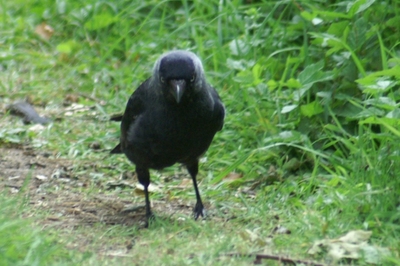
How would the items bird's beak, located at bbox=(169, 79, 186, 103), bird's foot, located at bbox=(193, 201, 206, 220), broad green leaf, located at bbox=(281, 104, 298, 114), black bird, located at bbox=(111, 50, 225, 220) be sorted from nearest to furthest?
bird's beak, located at bbox=(169, 79, 186, 103) < black bird, located at bbox=(111, 50, 225, 220) < bird's foot, located at bbox=(193, 201, 206, 220) < broad green leaf, located at bbox=(281, 104, 298, 114)

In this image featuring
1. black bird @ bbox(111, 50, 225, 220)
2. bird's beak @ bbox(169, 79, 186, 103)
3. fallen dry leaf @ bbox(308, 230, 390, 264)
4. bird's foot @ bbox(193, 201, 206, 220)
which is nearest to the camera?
fallen dry leaf @ bbox(308, 230, 390, 264)

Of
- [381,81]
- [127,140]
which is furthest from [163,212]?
[381,81]

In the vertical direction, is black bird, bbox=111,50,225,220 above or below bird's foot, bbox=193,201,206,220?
above

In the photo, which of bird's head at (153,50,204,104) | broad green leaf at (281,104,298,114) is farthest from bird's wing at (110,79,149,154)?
broad green leaf at (281,104,298,114)

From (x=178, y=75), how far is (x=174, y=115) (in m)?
0.26

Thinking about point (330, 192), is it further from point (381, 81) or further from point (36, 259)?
point (36, 259)

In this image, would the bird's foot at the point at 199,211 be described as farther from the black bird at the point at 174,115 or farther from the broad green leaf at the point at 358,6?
the broad green leaf at the point at 358,6

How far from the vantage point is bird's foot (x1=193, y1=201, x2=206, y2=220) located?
4.66 metres

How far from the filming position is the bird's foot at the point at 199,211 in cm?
466

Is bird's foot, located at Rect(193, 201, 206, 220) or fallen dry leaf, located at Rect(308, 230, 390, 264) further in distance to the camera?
bird's foot, located at Rect(193, 201, 206, 220)

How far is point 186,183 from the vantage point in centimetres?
543

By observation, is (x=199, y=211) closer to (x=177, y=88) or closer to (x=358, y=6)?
(x=177, y=88)

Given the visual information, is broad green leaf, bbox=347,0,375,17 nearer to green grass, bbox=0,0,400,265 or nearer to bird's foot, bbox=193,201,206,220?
green grass, bbox=0,0,400,265

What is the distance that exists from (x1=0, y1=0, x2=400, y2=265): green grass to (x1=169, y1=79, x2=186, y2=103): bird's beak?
0.75m
